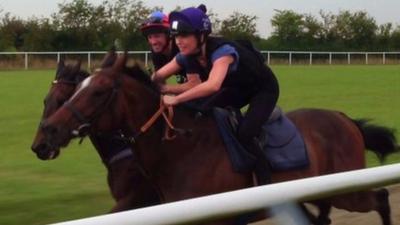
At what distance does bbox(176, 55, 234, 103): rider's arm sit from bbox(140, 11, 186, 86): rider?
72cm

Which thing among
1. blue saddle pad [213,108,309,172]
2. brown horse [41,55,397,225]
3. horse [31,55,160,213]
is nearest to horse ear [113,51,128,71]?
brown horse [41,55,397,225]

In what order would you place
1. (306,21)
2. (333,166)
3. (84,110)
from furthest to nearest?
(306,21), (333,166), (84,110)

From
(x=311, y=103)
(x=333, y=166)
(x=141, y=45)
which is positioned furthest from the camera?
(x=141, y=45)

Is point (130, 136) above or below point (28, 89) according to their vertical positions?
above

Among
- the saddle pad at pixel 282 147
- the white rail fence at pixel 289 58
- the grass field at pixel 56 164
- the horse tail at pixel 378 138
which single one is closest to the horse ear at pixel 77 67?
the saddle pad at pixel 282 147

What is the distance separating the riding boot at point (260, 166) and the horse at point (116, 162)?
0.76m

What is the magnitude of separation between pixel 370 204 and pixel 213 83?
1.71 metres

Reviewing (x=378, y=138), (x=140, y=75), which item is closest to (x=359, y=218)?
(x=378, y=138)

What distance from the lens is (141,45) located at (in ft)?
154

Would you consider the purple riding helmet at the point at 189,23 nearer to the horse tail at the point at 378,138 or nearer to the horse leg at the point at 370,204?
the horse leg at the point at 370,204

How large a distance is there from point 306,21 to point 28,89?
1574 inches

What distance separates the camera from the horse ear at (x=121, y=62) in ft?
18.4

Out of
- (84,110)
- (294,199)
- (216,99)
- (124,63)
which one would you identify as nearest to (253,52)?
(216,99)

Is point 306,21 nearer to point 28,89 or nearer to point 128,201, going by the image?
point 28,89
